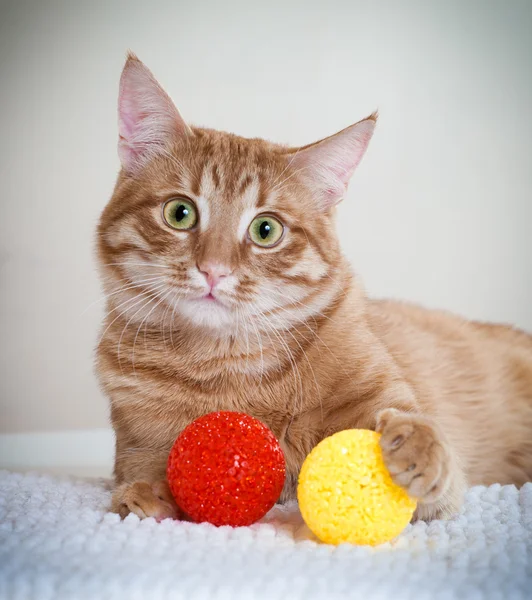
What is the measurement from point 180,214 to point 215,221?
0.29 feet

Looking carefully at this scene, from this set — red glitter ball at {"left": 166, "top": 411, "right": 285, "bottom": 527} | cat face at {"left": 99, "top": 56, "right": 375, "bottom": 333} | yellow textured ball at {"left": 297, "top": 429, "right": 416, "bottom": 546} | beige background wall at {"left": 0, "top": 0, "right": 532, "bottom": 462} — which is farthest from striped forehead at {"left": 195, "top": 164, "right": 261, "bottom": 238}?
beige background wall at {"left": 0, "top": 0, "right": 532, "bottom": 462}

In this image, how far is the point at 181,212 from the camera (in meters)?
1.42

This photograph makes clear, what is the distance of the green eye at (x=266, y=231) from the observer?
4.66 ft

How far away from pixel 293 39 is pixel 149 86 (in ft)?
2.96

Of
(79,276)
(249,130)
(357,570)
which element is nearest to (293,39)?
(249,130)

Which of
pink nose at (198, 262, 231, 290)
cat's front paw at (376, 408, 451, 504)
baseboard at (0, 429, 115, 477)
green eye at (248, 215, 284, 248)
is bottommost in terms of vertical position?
baseboard at (0, 429, 115, 477)

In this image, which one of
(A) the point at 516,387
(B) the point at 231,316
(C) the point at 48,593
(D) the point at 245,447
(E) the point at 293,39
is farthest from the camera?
(E) the point at 293,39

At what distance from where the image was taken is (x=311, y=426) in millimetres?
1400

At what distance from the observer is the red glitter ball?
3.78 feet

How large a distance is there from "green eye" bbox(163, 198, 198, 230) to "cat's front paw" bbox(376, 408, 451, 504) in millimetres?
604

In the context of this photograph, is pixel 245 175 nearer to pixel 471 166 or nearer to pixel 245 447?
pixel 245 447

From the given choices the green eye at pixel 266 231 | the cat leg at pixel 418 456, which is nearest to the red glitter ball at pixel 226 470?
the cat leg at pixel 418 456

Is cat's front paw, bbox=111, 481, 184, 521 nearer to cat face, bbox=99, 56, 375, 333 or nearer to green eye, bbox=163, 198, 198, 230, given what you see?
cat face, bbox=99, 56, 375, 333

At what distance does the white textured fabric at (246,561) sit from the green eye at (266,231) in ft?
1.88
